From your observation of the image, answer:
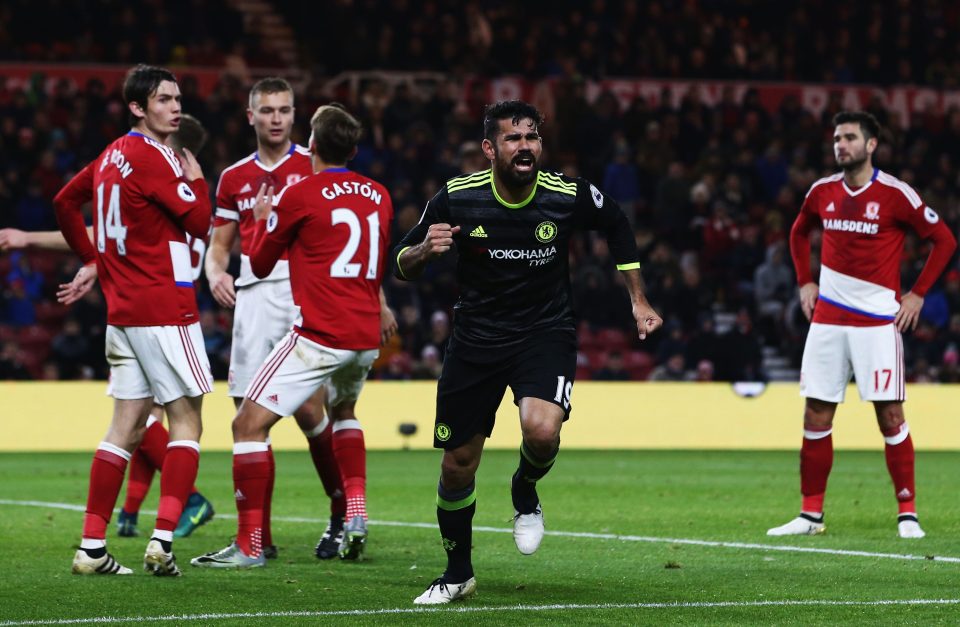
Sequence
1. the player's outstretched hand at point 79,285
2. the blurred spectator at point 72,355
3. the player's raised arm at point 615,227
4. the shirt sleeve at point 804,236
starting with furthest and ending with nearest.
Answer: the blurred spectator at point 72,355 < the shirt sleeve at point 804,236 < the player's outstretched hand at point 79,285 < the player's raised arm at point 615,227

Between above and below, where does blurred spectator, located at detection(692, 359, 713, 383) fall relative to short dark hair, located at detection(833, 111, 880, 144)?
below

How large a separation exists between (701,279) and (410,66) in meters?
5.96

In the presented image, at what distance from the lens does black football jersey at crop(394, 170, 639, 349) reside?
6.89m

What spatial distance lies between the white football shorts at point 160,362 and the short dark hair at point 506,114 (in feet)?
6.12

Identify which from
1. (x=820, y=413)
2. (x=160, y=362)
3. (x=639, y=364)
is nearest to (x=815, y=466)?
(x=820, y=413)

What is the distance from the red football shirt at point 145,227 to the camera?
7.57 meters

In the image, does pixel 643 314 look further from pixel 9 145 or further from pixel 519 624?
pixel 9 145

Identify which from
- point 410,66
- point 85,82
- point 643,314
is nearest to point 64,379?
point 85,82

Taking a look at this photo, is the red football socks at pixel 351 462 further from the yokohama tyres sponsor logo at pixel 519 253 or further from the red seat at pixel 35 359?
the red seat at pixel 35 359

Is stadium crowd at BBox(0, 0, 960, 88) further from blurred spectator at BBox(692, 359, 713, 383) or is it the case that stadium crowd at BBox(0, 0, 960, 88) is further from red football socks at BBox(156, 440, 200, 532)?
red football socks at BBox(156, 440, 200, 532)

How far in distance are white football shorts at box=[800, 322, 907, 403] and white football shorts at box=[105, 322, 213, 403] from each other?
3.75 m

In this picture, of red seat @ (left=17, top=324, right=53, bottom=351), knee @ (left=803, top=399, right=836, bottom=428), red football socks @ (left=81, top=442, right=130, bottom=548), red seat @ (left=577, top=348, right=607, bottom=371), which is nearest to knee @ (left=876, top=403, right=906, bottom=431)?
knee @ (left=803, top=399, right=836, bottom=428)

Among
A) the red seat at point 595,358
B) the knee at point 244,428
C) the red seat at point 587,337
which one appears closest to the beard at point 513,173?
the knee at point 244,428

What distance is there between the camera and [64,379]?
18.3m
